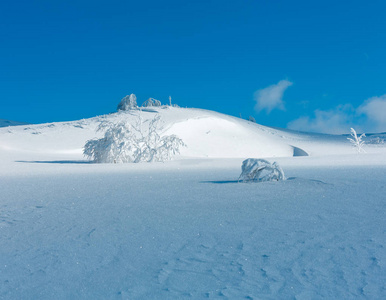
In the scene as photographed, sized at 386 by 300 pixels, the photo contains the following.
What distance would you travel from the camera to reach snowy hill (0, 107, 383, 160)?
29312 millimetres

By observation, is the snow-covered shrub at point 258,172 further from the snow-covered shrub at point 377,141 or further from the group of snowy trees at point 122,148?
the snow-covered shrub at point 377,141

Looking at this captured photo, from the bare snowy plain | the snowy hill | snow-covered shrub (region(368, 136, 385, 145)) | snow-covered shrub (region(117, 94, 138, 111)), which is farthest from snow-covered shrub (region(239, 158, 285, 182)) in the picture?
snow-covered shrub (region(117, 94, 138, 111))

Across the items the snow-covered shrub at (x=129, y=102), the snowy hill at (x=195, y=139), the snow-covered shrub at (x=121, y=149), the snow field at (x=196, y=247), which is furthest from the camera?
the snow-covered shrub at (x=129, y=102)

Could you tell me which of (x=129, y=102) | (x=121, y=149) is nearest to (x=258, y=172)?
(x=121, y=149)

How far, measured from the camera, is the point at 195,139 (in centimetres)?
3262

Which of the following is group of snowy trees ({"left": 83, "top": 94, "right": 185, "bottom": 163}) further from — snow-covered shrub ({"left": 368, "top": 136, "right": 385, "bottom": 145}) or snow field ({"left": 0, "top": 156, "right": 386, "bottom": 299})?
snow-covered shrub ({"left": 368, "top": 136, "right": 385, "bottom": 145})

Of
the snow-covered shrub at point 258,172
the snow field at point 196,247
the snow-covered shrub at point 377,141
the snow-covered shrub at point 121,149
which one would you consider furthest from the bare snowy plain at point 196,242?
the snow-covered shrub at point 377,141

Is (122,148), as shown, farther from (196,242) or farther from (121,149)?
(196,242)

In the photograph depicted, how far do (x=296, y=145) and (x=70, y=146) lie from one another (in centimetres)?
2059

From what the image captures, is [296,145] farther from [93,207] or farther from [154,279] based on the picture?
[154,279]

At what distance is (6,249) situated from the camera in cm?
397

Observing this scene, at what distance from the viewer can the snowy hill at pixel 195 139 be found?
2931 cm

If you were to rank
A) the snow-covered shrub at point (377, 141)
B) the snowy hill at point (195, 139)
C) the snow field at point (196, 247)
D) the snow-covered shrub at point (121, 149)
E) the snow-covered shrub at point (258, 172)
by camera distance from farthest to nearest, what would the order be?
the snow-covered shrub at point (377, 141) < the snowy hill at point (195, 139) < the snow-covered shrub at point (121, 149) < the snow-covered shrub at point (258, 172) < the snow field at point (196, 247)

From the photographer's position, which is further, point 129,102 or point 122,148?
point 129,102
